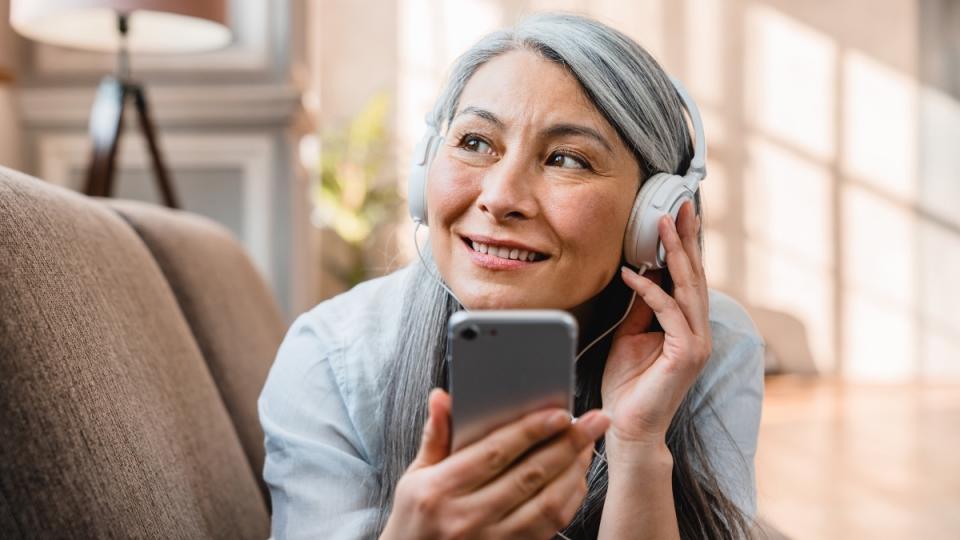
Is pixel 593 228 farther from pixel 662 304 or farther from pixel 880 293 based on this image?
pixel 880 293

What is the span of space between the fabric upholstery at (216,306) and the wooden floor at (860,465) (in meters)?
0.94

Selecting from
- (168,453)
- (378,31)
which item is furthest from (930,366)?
(168,453)

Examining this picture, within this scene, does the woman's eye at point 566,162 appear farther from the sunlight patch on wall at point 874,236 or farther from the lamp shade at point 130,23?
the sunlight patch on wall at point 874,236

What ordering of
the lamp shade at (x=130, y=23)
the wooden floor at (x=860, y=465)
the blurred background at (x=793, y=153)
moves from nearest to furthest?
Answer: the lamp shade at (x=130, y=23)
the wooden floor at (x=860, y=465)
the blurred background at (x=793, y=153)

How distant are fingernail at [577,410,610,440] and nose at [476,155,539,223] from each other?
29 centimetres

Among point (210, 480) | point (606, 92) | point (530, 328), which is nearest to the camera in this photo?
point (530, 328)

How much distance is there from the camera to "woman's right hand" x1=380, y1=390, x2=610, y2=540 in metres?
0.67

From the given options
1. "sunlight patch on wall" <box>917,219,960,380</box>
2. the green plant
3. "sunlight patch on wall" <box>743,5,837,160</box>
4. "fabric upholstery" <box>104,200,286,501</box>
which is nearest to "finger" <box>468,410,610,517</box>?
"fabric upholstery" <box>104,200,286,501</box>

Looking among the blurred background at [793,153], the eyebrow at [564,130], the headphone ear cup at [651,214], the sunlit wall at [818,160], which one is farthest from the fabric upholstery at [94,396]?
the sunlit wall at [818,160]

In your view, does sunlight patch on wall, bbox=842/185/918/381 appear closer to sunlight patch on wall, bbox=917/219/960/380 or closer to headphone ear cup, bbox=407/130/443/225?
Answer: sunlight patch on wall, bbox=917/219/960/380

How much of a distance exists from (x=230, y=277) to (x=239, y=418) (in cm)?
33

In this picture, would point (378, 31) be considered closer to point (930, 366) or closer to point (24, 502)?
point (930, 366)

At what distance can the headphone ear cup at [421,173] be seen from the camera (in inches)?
41.3

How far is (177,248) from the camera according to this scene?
5.00 ft
